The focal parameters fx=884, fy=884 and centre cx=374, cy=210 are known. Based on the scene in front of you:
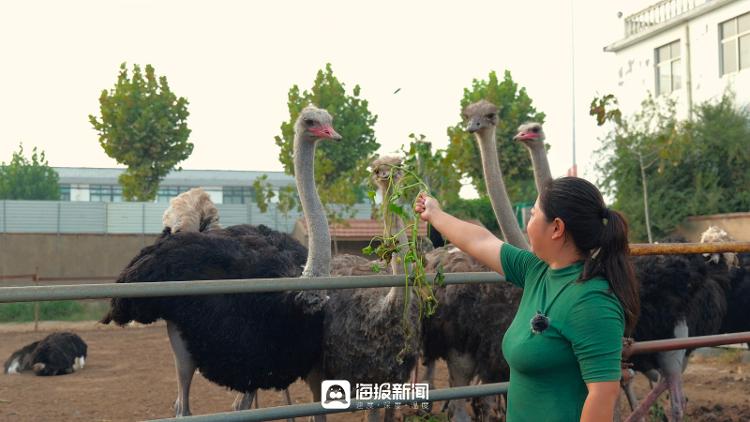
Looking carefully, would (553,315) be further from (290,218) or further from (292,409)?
(290,218)

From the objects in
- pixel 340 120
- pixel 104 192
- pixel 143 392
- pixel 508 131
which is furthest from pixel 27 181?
pixel 143 392

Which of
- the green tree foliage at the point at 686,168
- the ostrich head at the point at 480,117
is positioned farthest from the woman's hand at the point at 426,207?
the green tree foliage at the point at 686,168

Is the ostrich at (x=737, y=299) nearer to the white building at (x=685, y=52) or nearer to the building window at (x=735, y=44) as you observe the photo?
the white building at (x=685, y=52)

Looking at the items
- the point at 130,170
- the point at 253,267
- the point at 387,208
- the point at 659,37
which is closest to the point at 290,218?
the point at 130,170

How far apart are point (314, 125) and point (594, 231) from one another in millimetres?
2732

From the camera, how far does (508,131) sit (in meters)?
28.0

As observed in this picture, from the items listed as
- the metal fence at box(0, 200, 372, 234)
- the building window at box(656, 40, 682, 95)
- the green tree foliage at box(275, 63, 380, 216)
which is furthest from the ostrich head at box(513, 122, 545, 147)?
the green tree foliage at box(275, 63, 380, 216)

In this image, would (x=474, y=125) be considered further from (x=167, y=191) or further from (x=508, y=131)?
(x=167, y=191)

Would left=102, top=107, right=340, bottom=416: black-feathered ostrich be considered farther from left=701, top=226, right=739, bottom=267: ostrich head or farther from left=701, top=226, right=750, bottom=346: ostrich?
left=701, top=226, right=750, bottom=346: ostrich

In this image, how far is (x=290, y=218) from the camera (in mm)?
25000

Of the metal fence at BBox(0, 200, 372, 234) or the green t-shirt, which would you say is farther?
the metal fence at BBox(0, 200, 372, 234)

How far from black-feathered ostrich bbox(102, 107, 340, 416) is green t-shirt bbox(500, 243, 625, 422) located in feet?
7.27

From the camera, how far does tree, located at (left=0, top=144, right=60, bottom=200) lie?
170ft

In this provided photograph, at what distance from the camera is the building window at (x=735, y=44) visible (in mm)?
18625
